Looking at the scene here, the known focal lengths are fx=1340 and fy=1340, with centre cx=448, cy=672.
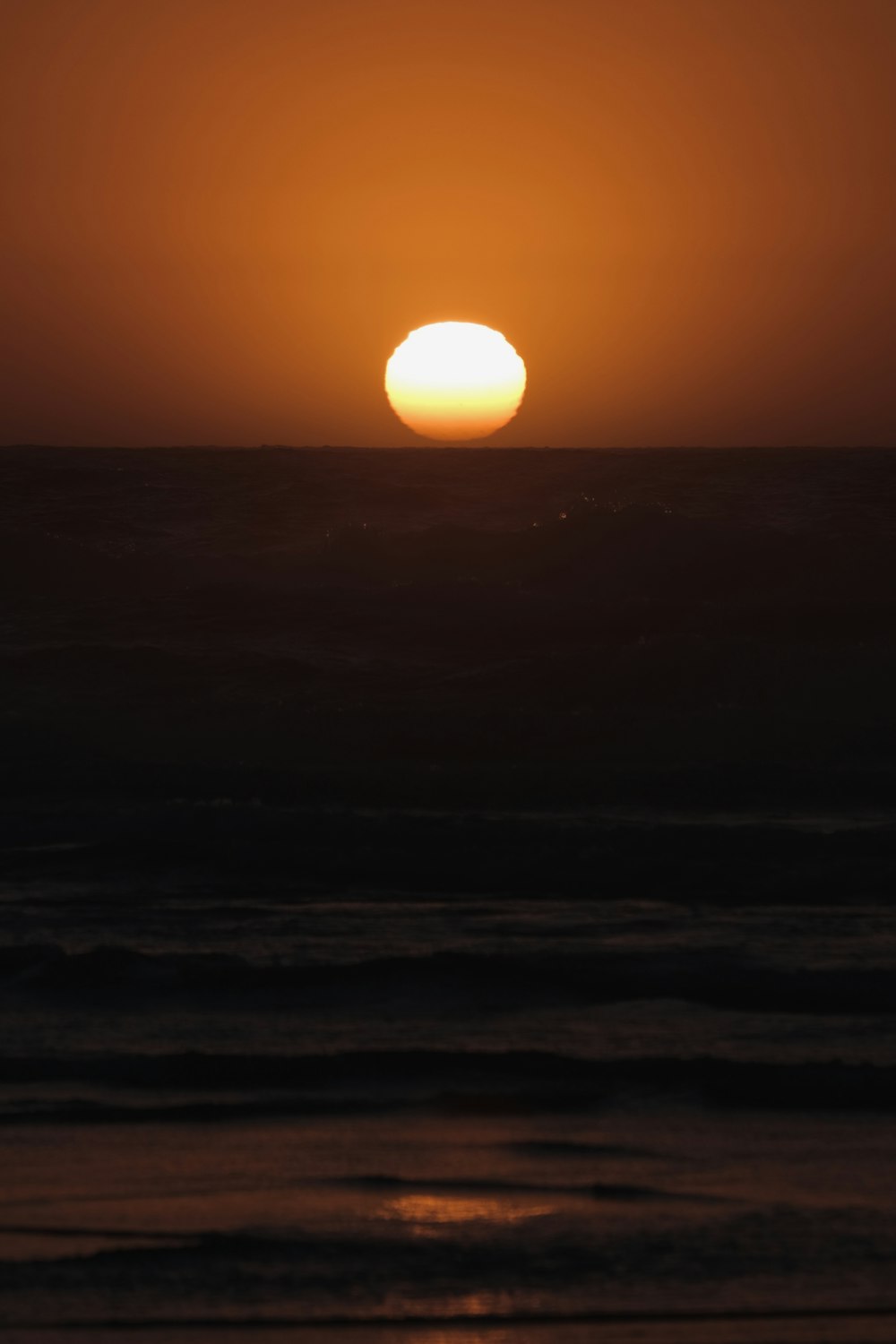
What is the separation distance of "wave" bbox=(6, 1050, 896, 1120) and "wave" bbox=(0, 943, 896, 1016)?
331mm

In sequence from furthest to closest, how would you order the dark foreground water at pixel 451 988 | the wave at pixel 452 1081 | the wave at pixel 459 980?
the wave at pixel 459 980
the wave at pixel 452 1081
the dark foreground water at pixel 451 988

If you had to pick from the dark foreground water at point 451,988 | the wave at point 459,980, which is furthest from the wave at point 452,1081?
the wave at point 459,980

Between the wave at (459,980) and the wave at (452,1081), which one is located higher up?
the wave at (459,980)

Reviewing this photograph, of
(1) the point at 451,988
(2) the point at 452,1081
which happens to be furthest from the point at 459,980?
(2) the point at 452,1081

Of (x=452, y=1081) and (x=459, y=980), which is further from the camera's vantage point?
(x=459, y=980)

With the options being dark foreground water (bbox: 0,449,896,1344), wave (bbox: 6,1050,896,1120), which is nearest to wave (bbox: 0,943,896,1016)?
dark foreground water (bbox: 0,449,896,1344)

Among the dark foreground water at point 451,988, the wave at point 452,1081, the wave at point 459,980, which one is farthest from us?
the wave at point 459,980

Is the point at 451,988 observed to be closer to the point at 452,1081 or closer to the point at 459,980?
the point at 459,980

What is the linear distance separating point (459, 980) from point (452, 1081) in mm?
584

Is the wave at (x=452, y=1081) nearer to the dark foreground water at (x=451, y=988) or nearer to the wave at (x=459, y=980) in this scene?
the dark foreground water at (x=451, y=988)

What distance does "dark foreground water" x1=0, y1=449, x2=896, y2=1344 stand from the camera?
1688mm

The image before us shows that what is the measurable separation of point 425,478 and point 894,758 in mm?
11230

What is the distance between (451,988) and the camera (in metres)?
2.95

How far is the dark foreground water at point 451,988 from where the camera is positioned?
1.69m
